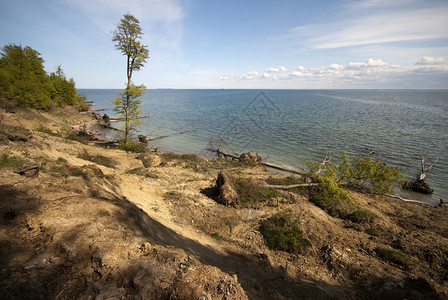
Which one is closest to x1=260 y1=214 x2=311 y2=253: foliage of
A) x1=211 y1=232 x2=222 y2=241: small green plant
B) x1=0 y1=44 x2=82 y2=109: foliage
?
x1=211 y1=232 x2=222 y2=241: small green plant

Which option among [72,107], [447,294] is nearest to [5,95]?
[72,107]

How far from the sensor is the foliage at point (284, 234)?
440 inches

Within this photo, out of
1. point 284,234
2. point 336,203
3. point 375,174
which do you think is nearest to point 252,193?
point 284,234

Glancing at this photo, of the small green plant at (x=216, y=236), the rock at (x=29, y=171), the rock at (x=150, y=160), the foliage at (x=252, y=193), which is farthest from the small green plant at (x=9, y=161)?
the foliage at (x=252, y=193)

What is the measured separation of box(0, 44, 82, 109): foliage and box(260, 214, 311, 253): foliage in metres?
47.4

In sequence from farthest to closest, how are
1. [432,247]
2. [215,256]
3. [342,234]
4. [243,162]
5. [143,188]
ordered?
[243,162]
[143,188]
[342,234]
[432,247]
[215,256]

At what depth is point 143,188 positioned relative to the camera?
51.0 ft

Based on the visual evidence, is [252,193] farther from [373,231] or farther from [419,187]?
[419,187]

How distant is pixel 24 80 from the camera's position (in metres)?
37.2

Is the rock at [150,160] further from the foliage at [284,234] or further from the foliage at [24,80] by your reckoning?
the foliage at [24,80]

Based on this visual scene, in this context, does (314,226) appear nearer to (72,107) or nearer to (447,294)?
(447,294)

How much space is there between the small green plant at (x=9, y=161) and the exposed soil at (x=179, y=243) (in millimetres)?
300

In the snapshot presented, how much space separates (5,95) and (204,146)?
35.4 metres

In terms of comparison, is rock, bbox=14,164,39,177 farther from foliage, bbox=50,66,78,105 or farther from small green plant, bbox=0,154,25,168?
foliage, bbox=50,66,78,105
